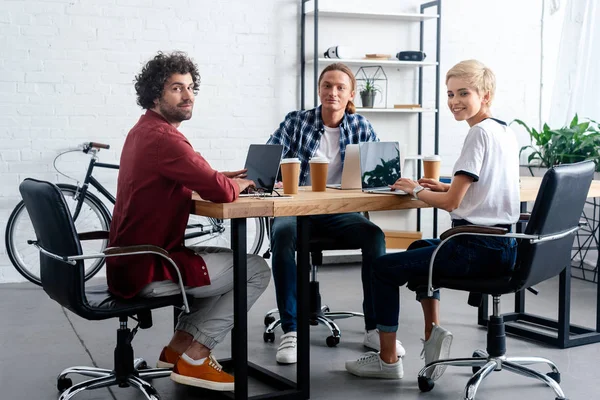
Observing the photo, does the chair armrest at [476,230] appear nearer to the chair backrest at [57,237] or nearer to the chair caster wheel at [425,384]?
the chair caster wheel at [425,384]

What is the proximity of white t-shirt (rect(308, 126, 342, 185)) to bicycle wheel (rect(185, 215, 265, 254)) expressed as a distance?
1460 mm

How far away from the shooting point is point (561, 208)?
2711mm

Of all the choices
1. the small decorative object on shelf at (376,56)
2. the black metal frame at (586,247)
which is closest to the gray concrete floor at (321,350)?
the black metal frame at (586,247)

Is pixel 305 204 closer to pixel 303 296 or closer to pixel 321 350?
pixel 303 296

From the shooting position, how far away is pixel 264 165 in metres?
2.91

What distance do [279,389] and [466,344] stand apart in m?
1.06

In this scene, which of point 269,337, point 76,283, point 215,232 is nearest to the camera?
point 76,283

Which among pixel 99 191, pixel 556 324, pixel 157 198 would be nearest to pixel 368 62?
pixel 99 191

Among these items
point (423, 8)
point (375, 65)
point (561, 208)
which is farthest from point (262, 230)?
point (561, 208)

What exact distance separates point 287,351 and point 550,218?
4.10ft

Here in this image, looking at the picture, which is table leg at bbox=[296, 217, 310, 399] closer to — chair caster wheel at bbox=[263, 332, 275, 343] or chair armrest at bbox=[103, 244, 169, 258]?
chair armrest at bbox=[103, 244, 169, 258]

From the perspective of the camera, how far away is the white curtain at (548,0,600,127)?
18.4 feet

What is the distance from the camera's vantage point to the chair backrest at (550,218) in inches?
103

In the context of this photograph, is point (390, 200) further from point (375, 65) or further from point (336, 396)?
point (375, 65)
